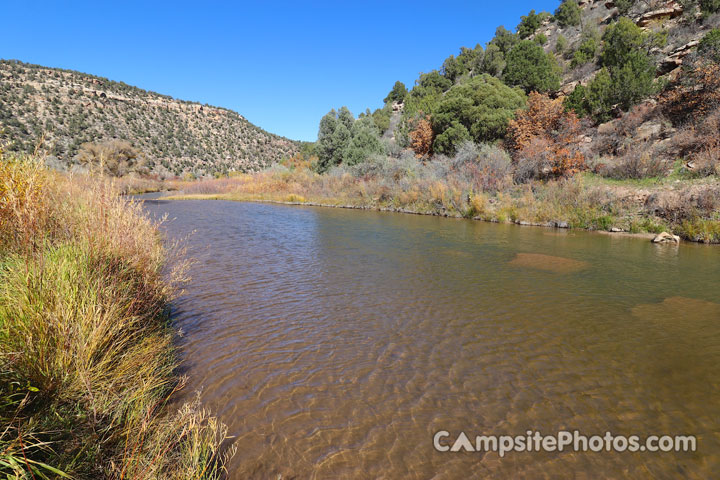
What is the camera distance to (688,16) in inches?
1142

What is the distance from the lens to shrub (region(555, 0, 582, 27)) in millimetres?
45000

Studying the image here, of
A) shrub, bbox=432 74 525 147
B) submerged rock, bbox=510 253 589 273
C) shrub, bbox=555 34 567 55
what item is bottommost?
submerged rock, bbox=510 253 589 273

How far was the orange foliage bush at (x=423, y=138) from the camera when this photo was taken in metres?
32.4

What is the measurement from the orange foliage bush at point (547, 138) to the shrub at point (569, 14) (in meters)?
29.0

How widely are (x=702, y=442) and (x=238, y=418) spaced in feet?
13.9

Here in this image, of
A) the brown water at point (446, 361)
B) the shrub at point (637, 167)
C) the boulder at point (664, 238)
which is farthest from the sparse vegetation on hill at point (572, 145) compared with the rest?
the brown water at point (446, 361)

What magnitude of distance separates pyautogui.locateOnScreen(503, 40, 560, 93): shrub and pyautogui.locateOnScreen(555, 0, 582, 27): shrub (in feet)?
49.4

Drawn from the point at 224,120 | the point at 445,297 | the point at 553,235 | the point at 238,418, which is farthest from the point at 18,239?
the point at 224,120

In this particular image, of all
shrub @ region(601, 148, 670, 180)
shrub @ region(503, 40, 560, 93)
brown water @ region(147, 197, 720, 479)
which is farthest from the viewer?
shrub @ region(503, 40, 560, 93)

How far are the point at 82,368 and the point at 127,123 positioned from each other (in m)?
75.9

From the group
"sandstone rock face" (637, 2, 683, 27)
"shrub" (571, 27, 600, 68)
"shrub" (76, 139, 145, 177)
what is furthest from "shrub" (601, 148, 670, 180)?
"shrub" (76, 139, 145, 177)

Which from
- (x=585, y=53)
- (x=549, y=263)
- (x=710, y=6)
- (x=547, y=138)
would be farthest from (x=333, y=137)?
(x=710, y=6)

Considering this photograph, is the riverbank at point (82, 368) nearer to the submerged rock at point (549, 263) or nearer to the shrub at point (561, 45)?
the submerged rock at point (549, 263)

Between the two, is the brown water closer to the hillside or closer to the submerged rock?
the submerged rock
